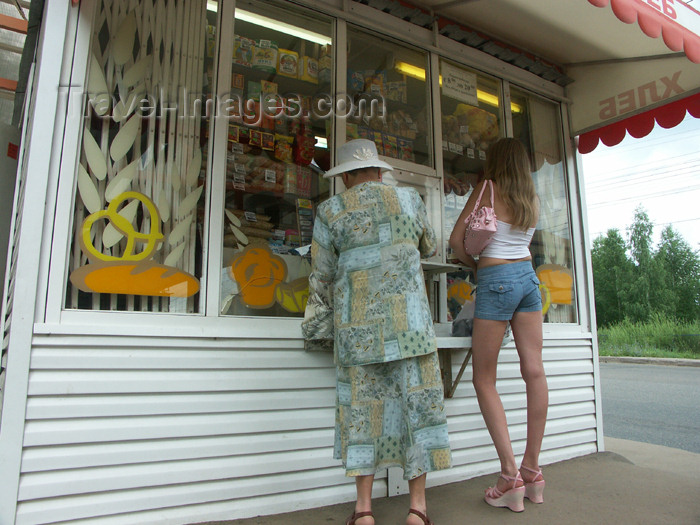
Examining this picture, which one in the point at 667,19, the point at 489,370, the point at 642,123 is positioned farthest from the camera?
the point at 642,123

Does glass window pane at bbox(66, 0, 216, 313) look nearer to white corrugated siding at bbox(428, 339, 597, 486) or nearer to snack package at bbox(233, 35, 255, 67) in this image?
snack package at bbox(233, 35, 255, 67)

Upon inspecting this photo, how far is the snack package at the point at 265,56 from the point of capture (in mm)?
A: 3000

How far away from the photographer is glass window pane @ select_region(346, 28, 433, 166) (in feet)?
10.9

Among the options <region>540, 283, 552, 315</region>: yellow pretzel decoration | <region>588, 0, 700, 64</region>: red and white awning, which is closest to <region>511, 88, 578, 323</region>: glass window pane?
<region>540, 283, 552, 315</region>: yellow pretzel decoration

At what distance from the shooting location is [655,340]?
993 inches

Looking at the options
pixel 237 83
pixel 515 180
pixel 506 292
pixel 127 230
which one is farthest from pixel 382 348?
pixel 237 83

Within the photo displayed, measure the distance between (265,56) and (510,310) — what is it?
2129mm

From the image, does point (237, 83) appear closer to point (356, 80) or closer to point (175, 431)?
point (356, 80)

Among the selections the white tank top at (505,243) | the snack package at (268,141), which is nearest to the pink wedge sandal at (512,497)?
the white tank top at (505,243)

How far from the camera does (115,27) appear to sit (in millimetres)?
2414

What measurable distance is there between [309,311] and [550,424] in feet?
7.24

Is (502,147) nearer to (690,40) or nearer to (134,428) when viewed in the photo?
(690,40)

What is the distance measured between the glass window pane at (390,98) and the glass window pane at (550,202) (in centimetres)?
96

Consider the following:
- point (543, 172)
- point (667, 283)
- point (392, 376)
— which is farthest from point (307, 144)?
point (667, 283)
